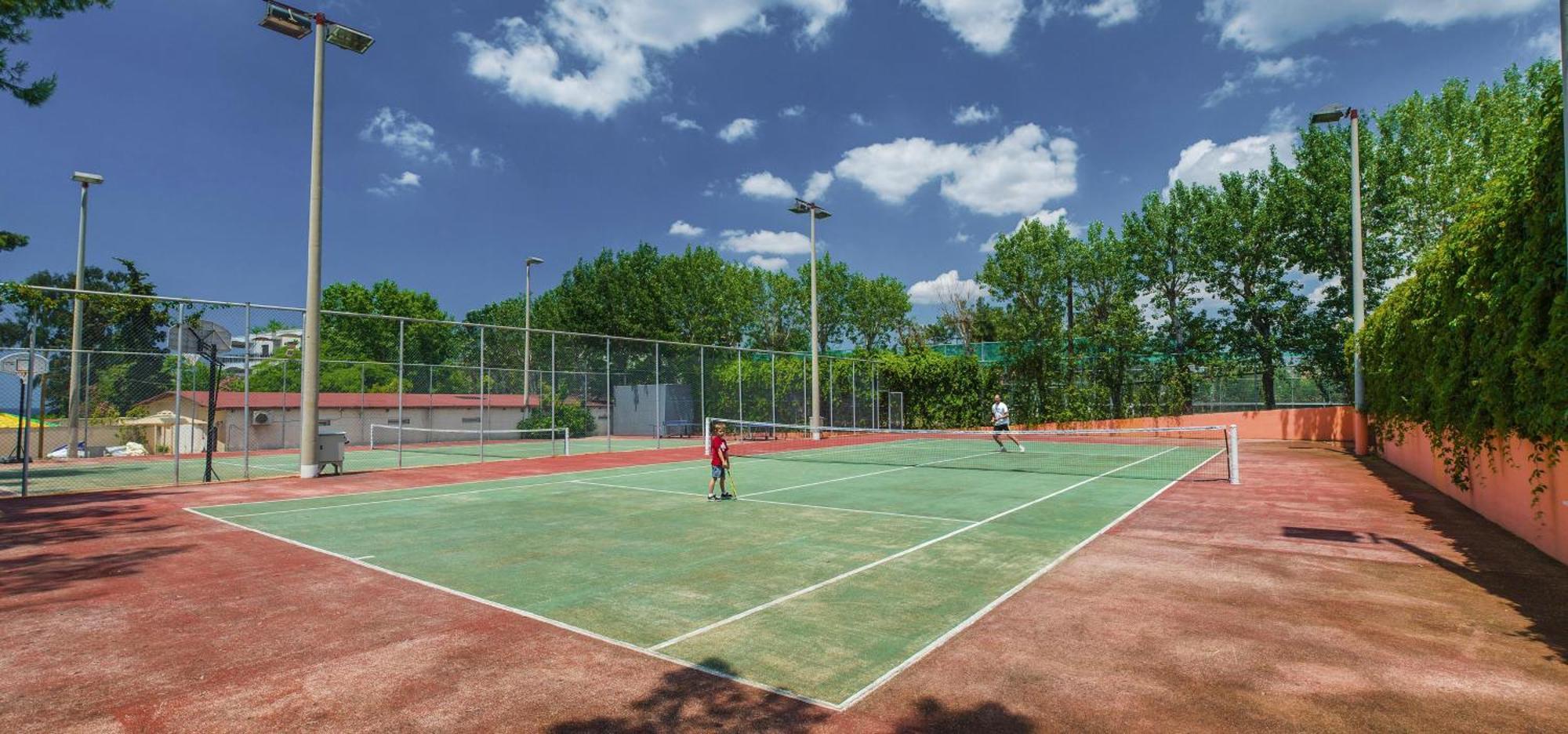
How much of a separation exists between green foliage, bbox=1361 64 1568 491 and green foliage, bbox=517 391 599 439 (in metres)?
27.0

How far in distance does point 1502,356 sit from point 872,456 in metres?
15.7

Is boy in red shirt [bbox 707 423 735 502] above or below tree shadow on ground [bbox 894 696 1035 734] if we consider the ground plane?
above

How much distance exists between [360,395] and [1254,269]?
137 ft

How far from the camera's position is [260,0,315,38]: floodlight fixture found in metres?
15.0

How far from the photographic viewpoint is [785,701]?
4285 millimetres

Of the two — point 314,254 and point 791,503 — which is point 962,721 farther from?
point 314,254

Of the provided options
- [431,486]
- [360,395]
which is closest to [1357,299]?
[431,486]

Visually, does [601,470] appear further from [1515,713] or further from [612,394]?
[1515,713]

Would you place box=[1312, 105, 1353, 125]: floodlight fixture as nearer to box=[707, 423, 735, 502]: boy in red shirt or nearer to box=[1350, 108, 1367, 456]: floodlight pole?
box=[1350, 108, 1367, 456]: floodlight pole

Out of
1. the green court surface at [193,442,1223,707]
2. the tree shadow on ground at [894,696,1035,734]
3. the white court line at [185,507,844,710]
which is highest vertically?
the green court surface at [193,442,1223,707]

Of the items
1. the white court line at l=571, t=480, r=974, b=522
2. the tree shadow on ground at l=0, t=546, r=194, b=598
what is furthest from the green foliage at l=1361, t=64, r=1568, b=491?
the tree shadow on ground at l=0, t=546, r=194, b=598

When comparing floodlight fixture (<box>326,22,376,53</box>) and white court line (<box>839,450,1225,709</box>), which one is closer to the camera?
white court line (<box>839,450,1225,709</box>)

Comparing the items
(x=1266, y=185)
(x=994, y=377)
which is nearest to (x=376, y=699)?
(x=994, y=377)

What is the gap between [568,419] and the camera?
3094 cm
